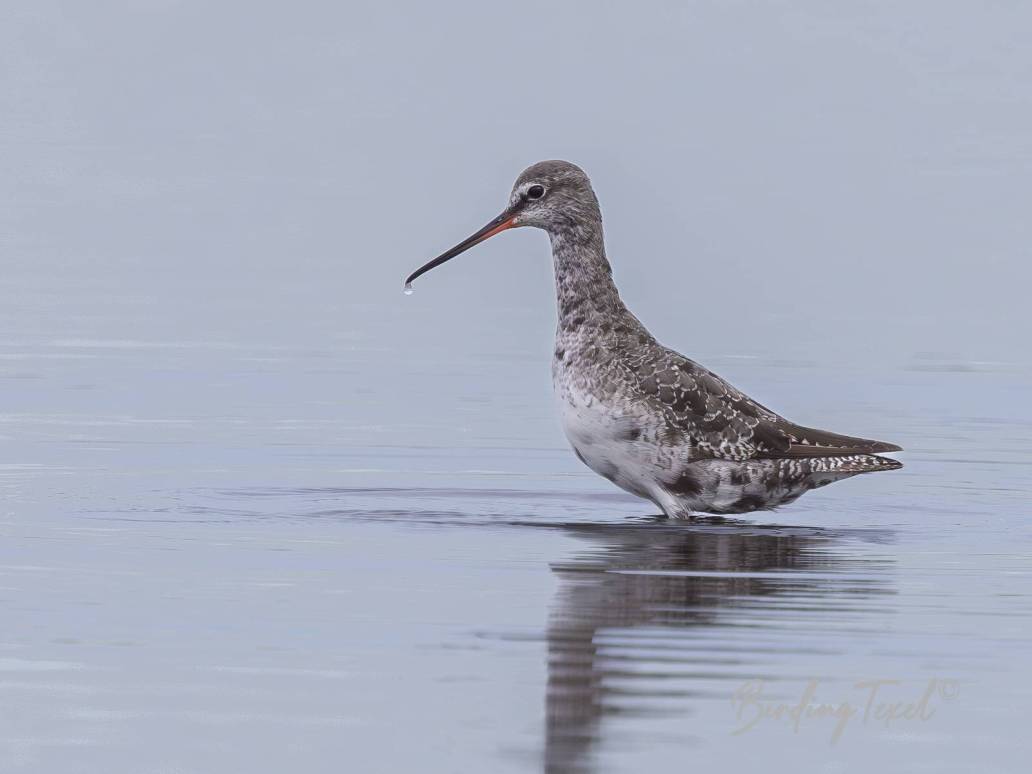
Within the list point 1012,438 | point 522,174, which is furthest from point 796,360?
point 522,174

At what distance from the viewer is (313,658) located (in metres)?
11.1

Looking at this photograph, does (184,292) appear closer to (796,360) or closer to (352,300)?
(352,300)

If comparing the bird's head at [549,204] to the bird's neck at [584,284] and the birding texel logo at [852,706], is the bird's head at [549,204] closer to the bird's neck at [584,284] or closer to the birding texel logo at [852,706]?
the bird's neck at [584,284]

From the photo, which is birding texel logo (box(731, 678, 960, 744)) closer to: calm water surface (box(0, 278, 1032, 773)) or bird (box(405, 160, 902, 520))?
calm water surface (box(0, 278, 1032, 773))

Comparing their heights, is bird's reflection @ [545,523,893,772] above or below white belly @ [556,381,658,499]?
below

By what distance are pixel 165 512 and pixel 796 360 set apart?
439 inches

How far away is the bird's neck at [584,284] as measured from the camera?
650 inches

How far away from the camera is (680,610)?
12.6m

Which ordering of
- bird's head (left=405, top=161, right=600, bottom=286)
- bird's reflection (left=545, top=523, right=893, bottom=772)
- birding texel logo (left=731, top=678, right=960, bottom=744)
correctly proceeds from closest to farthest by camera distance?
1. birding texel logo (left=731, top=678, right=960, bottom=744)
2. bird's reflection (left=545, top=523, right=893, bottom=772)
3. bird's head (left=405, top=161, right=600, bottom=286)

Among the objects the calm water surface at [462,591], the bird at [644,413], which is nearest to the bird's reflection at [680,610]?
the calm water surface at [462,591]

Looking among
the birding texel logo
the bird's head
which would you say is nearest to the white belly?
the bird's head

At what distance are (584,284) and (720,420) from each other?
4.80 feet

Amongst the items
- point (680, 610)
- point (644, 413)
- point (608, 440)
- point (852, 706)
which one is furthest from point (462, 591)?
point (852, 706)

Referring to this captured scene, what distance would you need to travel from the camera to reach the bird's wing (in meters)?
15.9
